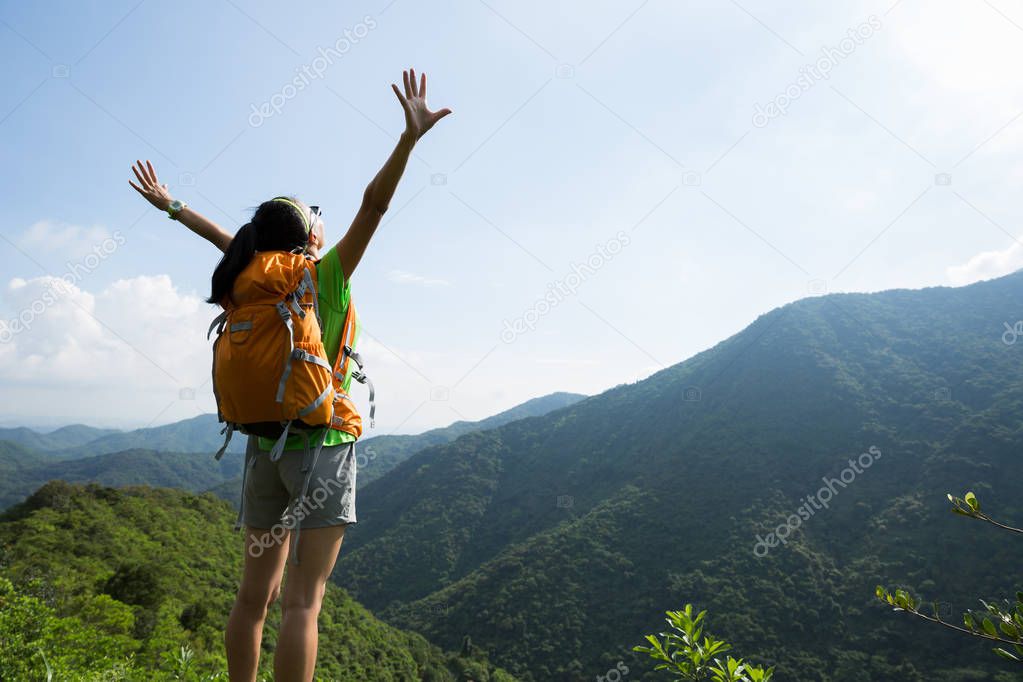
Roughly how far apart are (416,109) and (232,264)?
0.84 metres

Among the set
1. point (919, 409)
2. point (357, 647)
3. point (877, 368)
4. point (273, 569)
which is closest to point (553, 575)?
point (357, 647)

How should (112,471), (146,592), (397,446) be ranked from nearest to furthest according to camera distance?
(146,592) < (112,471) < (397,446)

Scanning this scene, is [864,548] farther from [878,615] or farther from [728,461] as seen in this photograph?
[728,461]

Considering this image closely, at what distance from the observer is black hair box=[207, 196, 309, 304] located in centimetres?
191

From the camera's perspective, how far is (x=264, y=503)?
1914 mm

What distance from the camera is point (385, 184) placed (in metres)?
1.77

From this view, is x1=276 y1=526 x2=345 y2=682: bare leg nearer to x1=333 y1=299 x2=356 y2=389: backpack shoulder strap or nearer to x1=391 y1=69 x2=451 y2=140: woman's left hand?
x1=333 y1=299 x2=356 y2=389: backpack shoulder strap

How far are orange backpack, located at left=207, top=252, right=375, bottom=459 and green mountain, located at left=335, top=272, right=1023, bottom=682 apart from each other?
48070 millimetres

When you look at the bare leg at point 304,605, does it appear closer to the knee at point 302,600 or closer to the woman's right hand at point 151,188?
the knee at point 302,600

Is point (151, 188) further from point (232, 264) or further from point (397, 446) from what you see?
point (397, 446)
